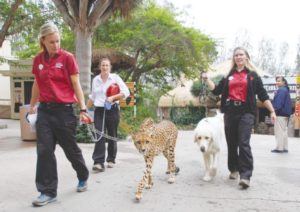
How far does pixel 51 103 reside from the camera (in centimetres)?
497

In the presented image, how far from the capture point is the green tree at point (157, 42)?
1844 cm

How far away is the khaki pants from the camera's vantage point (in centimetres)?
1003

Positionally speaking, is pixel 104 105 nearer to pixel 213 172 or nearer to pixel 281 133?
pixel 213 172

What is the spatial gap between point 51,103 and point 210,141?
2.47m

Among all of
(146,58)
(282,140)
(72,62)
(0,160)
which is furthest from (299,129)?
(72,62)

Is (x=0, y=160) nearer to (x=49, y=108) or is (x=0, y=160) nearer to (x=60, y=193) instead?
(x=60, y=193)

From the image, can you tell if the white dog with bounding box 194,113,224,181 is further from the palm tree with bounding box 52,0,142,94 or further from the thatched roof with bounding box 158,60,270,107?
the thatched roof with bounding box 158,60,270,107

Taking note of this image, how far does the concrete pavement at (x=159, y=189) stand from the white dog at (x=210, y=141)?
0.70ft

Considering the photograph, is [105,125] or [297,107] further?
[297,107]

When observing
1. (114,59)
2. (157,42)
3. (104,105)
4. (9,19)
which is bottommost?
(104,105)

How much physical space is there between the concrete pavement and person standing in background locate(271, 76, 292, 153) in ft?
5.11

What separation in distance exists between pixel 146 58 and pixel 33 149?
417 inches

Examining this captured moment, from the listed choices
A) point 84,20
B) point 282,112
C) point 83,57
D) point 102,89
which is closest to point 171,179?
point 102,89

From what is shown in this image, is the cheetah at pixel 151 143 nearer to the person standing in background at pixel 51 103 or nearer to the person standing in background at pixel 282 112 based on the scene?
the person standing in background at pixel 51 103
